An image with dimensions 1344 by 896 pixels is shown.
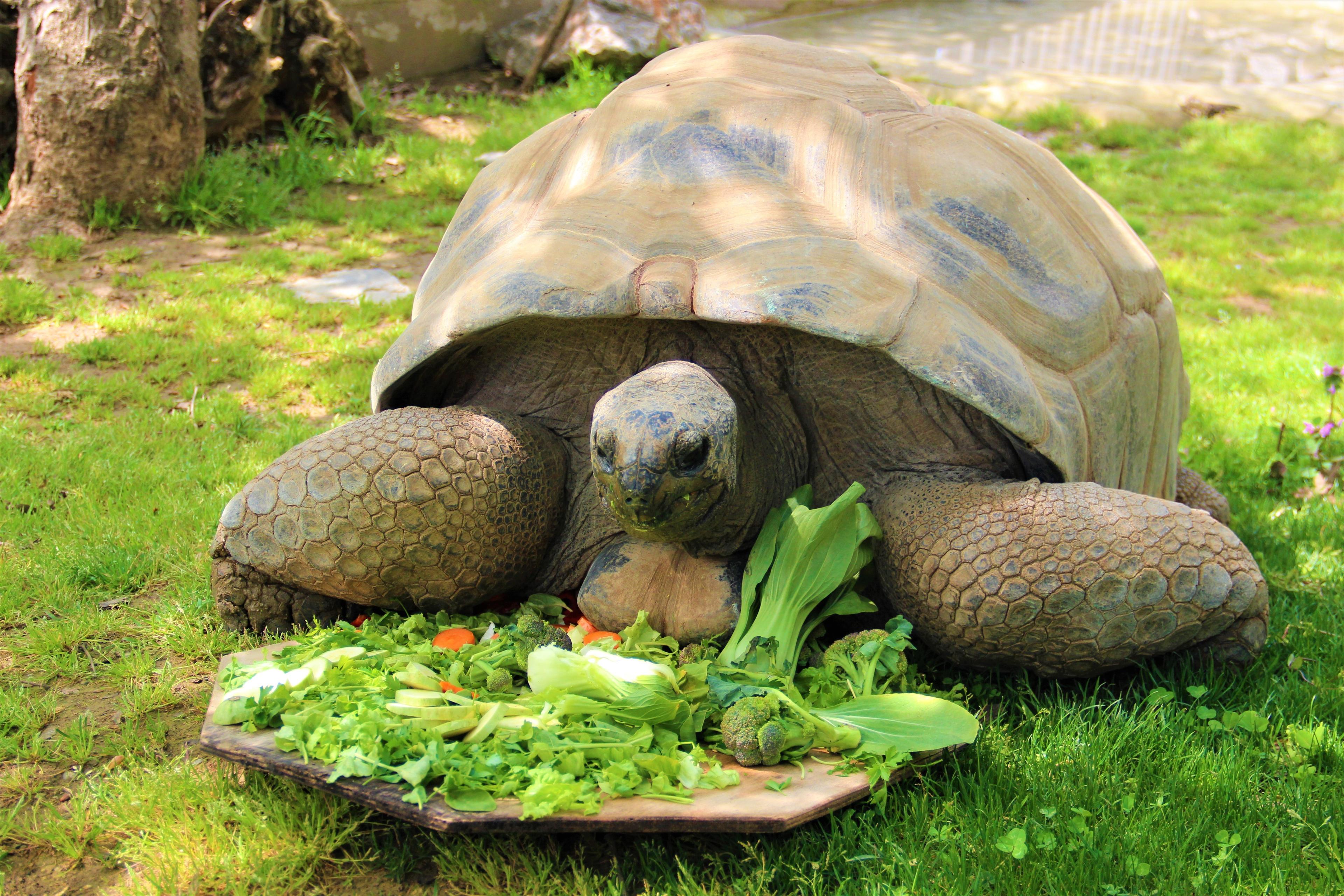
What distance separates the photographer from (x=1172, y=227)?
23.2 ft

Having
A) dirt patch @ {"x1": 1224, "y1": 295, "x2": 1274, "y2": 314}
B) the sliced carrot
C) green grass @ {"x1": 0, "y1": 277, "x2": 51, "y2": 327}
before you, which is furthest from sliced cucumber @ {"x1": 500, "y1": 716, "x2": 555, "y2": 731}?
dirt patch @ {"x1": 1224, "y1": 295, "x2": 1274, "y2": 314}

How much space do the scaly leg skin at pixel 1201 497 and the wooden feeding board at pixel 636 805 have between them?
198 centimetres

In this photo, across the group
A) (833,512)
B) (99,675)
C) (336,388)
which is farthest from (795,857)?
(336,388)

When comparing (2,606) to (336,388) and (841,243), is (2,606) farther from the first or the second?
(841,243)

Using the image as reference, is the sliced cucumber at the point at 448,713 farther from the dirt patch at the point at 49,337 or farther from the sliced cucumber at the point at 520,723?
the dirt patch at the point at 49,337

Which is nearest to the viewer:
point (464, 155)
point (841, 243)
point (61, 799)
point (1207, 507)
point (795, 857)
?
point (795, 857)

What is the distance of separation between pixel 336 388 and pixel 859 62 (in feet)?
7.59

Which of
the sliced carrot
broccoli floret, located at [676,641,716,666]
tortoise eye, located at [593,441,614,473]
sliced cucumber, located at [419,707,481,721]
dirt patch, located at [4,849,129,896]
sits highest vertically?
tortoise eye, located at [593,441,614,473]

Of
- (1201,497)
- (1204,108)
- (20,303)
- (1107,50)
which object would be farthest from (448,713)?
(1107,50)

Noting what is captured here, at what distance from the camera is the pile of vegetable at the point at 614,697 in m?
1.81

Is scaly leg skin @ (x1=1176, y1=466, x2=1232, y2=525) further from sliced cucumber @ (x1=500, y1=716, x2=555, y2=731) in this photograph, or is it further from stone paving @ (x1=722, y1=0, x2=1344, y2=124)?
stone paving @ (x1=722, y1=0, x2=1344, y2=124)

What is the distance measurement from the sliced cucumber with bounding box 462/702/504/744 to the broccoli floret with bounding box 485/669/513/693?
135 mm

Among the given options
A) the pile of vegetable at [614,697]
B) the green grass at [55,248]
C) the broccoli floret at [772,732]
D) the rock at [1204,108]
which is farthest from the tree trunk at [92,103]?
the rock at [1204,108]

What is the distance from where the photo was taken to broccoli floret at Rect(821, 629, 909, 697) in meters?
2.18
